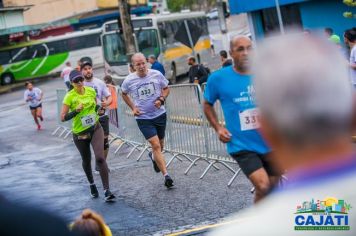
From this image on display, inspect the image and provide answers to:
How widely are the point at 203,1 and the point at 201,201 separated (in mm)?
86282

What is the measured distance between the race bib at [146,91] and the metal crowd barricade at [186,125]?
104 cm

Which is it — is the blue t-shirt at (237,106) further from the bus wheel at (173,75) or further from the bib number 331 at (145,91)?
the bus wheel at (173,75)

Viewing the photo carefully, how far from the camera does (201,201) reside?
871cm

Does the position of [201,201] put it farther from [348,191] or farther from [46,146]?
[46,146]

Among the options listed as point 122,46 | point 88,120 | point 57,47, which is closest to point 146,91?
point 88,120

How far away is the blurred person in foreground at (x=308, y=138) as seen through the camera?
2.12 meters

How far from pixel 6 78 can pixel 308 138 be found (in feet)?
158

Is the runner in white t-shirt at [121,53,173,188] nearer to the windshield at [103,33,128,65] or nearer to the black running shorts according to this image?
the black running shorts

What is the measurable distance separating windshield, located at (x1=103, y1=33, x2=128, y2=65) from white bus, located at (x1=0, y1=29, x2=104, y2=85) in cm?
1850

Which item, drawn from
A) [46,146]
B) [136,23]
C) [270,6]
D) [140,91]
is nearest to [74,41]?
[136,23]

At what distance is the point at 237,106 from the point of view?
619 cm

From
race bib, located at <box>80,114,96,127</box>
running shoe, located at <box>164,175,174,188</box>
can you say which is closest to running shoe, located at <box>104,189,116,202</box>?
running shoe, located at <box>164,175,174,188</box>

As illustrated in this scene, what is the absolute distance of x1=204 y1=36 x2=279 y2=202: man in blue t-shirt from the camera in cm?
595

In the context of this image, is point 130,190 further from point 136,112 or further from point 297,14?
point 297,14
